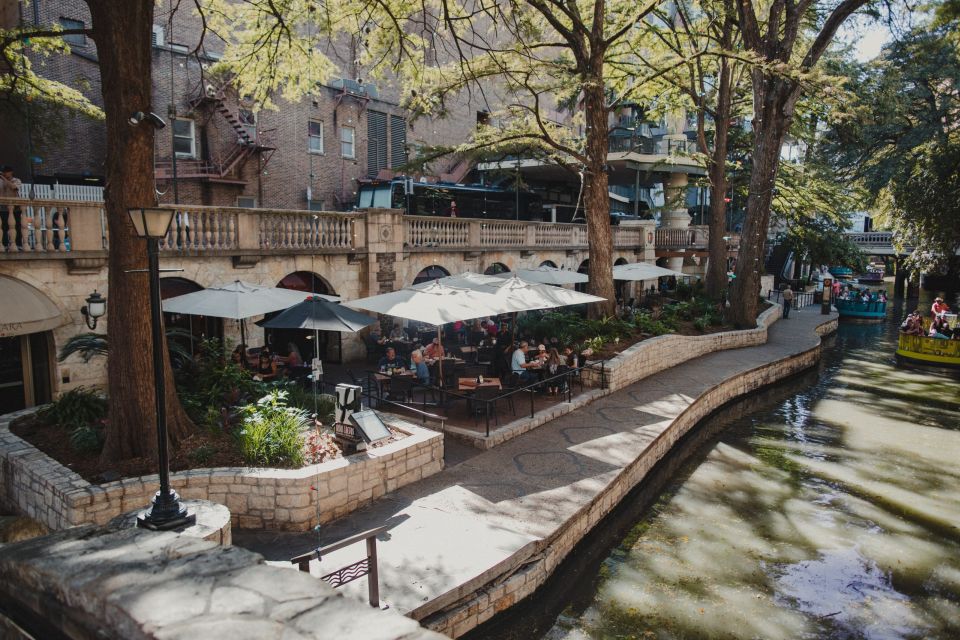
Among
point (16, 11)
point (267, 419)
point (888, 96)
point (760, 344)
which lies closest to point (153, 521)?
point (267, 419)

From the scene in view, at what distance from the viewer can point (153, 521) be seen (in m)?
5.82

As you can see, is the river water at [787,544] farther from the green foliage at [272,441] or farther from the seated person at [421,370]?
the seated person at [421,370]

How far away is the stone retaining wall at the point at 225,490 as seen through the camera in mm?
7383

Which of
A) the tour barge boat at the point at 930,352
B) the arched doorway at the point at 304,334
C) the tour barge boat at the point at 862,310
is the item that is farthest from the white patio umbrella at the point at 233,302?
the tour barge boat at the point at 862,310

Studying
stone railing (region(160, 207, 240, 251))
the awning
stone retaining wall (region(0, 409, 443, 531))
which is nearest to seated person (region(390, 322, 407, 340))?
stone railing (region(160, 207, 240, 251))

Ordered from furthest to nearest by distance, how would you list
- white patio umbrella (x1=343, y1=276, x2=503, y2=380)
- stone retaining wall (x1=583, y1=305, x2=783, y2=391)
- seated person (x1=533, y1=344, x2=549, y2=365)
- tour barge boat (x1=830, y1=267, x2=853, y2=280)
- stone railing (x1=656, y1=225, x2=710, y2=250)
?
tour barge boat (x1=830, y1=267, x2=853, y2=280) → stone railing (x1=656, y1=225, x2=710, y2=250) → stone retaining wall (x1=583, y1=305, x2=783, y2=391) → seated person (x1=533, y1=344, x2=549, y2=365) → white patio umbrella (x1=343, y1=276, x2=503, y2=380)

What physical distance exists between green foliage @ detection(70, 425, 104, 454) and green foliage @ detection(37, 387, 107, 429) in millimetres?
689

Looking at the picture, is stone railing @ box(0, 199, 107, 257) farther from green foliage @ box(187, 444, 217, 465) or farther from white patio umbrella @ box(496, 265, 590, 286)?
white patio umbrella @ box(496, 265, 590, 286)

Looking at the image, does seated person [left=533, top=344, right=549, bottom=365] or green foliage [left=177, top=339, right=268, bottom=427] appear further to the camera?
seated person [left=533, top=344, right=549, bottom=365]

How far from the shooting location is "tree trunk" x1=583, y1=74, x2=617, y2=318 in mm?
18469

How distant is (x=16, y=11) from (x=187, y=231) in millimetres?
10311

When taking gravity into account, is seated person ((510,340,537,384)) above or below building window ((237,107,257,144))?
below

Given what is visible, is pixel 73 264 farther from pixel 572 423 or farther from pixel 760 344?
pixel 760 344

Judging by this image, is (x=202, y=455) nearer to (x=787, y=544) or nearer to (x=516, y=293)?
(x=516, y=293)
